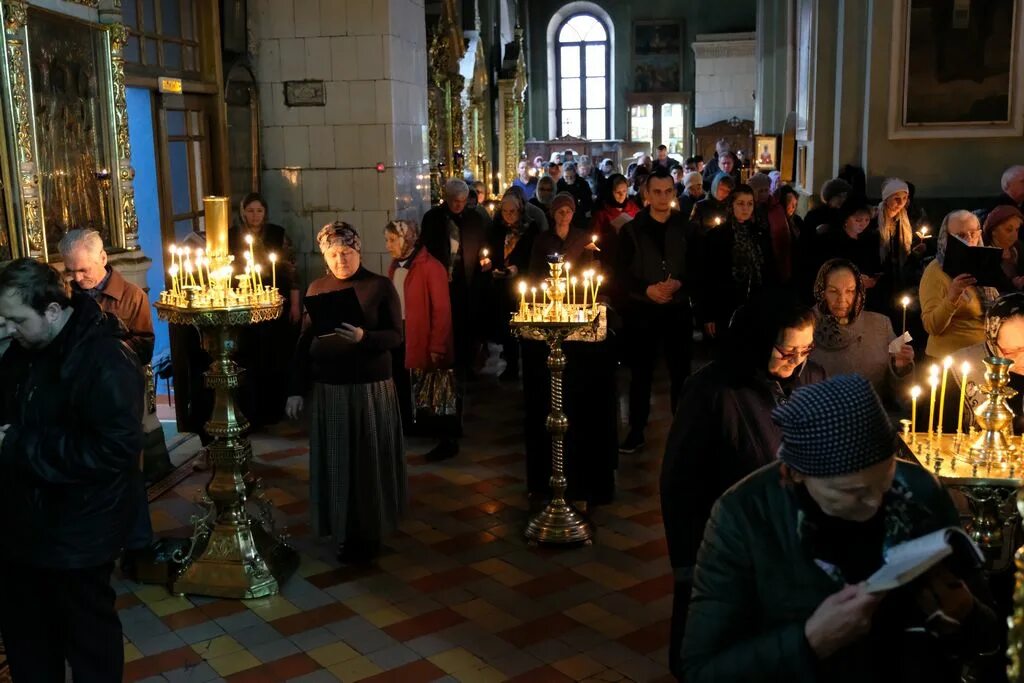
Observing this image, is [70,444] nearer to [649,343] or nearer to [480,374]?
[649,343]

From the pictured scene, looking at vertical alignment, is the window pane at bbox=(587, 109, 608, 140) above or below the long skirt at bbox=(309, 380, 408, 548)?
above

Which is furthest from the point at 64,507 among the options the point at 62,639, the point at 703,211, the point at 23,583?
the point at 703,211

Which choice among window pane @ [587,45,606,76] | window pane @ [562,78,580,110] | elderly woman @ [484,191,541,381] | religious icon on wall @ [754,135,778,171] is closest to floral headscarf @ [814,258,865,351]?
elderly woman @ [484,191,541,381]

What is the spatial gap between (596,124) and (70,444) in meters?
25.5

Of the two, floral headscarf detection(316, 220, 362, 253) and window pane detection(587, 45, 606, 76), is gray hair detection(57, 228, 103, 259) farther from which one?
window pane detection(587, 45, 606, 76)

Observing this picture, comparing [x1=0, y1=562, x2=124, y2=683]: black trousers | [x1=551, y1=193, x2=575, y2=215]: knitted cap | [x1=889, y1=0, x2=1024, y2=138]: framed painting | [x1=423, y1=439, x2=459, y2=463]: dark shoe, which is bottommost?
[x1=423, y1=439, x2=459, y2=463]: dark shoe

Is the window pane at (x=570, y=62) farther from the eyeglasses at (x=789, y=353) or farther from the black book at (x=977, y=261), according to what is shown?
the eyeglasses at (x=789, y=353)

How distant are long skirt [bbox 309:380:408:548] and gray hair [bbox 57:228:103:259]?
4.55 ft

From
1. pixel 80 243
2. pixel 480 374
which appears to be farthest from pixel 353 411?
pixel 480 374

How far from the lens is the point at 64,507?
A: 3270 mm

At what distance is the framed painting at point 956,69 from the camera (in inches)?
401

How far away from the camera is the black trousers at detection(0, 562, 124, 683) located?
337 cm

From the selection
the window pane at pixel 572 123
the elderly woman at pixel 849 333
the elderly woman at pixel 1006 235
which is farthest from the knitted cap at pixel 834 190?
the window pane at pixel 572 123

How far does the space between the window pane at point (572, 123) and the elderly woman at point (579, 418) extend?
22.7 meters
